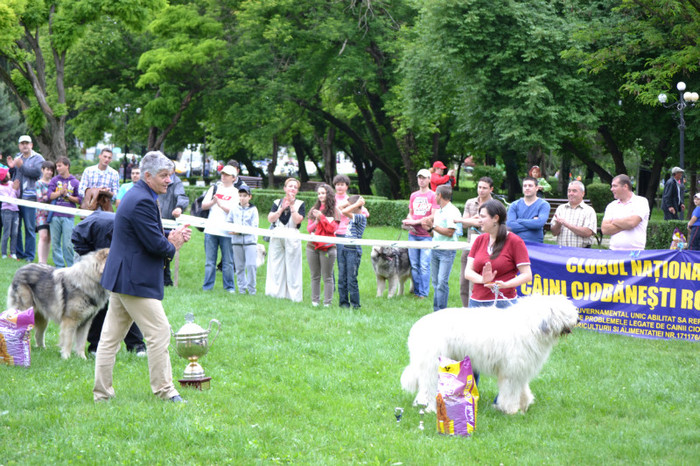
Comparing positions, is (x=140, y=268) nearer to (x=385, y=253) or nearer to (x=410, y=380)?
(x=410, y=380)

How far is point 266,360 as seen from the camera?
7.79m

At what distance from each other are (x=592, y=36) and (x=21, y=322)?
17692mm

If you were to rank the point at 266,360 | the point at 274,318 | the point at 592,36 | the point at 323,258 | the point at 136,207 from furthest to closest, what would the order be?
the point at 592,36 → the point at 323,258 → the point at 274,318 → the point at 266,360 → the point at 136,207

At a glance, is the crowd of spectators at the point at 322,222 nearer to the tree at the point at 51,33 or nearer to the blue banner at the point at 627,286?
the blue banner at the point at 627,286

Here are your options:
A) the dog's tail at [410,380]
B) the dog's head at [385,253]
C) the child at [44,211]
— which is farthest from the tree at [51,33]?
the dog's tail at [410,380]

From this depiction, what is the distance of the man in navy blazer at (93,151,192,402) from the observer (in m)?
5.51

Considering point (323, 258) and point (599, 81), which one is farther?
point (599, 81)

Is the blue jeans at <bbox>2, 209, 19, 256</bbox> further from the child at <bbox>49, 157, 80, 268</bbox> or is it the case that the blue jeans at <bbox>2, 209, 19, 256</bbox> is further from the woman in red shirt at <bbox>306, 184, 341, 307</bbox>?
the woman in red shirt at <bbox>306, 184, 341, 307</bbox>

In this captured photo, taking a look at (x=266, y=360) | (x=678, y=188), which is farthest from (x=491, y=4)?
(x=266, y=360)

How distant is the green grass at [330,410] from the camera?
5.14 metres

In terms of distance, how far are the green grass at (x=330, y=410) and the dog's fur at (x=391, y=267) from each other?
282cm

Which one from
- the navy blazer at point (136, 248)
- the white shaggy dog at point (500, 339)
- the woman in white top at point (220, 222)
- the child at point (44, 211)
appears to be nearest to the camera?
the navy blazer at point (136, 248)

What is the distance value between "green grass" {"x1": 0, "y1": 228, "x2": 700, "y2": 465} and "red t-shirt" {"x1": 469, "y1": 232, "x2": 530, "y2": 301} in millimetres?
1019

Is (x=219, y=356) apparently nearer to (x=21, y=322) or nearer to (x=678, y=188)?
(x=21, y=322)
